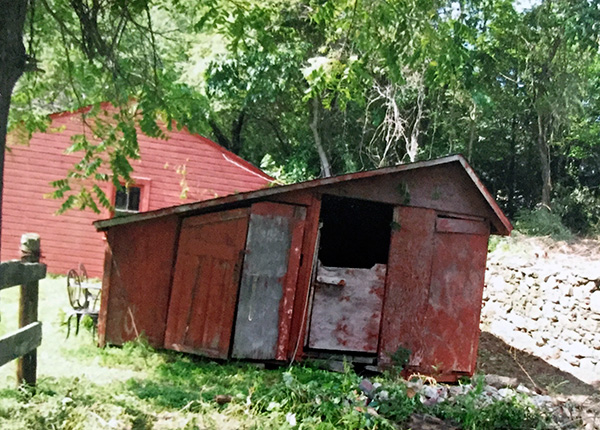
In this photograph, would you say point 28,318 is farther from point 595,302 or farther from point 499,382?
point 595,302

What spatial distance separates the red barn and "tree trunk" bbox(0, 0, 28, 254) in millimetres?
11181

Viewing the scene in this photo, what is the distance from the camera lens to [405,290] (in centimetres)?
898

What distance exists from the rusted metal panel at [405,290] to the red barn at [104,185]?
24.9 ft

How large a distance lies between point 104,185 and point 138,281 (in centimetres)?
744

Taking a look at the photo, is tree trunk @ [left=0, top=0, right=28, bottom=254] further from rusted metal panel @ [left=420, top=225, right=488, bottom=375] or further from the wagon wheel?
rusted metal panel @ [left=420, top=225, right=488, bottom=375]

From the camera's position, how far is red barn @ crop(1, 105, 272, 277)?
15227mm

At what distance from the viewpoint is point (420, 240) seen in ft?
29.6

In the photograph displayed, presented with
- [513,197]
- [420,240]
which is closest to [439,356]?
[420,240]

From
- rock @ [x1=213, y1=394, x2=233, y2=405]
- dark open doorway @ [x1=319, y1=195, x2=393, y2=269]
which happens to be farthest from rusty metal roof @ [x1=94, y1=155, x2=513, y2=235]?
rock @ [x1=213, y1=394, x2=233, y2=405]

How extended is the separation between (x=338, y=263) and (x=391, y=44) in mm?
5872

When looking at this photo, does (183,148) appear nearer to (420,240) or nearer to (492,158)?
(420,240)

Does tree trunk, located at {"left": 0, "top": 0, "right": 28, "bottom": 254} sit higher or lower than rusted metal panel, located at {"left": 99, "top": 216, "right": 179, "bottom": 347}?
higher

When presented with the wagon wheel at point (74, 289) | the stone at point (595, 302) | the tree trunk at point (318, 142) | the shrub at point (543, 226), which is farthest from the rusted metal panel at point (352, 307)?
the tree trunk at point (318, 142)

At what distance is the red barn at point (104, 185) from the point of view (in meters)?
15.2
